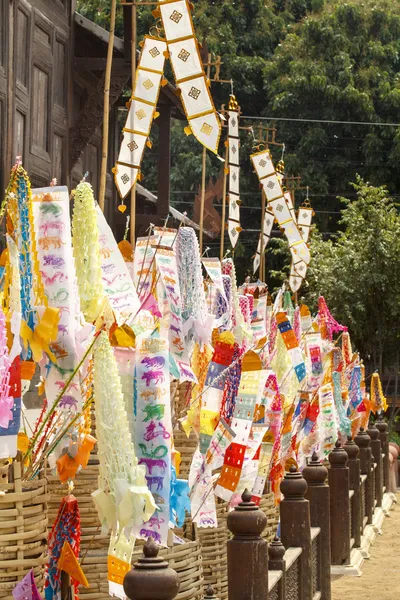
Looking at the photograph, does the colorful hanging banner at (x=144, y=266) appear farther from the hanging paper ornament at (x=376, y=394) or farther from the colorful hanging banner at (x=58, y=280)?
the hanging paper ornament at (x=376, y=394)

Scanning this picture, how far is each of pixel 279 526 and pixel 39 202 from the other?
10.8 feet

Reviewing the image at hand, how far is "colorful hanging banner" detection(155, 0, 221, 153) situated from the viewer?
6.58 meters

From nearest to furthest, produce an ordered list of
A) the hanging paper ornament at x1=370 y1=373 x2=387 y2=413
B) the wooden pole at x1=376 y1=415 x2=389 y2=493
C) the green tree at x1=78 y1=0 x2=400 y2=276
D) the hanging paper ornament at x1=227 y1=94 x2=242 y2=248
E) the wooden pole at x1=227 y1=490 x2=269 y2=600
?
the wooden pole at x1=227 y1=490 x2=269 y2=600 → the hanging paper ornament at x1=227 y1=94 x2=242 y2=248 → the hanging paper ornament at x1=370 y1=373 x2=387 y2=413 → the wooden pole at x1=376 y1=415 x2=389 y2=493 → the green tree at x1=78 y1=0 x2=400 y2=276

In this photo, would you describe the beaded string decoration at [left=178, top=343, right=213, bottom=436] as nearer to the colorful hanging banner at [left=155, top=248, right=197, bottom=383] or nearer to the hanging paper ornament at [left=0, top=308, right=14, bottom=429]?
the colorful hanging banner at [left=155, top=248, right=197, bottom=383]

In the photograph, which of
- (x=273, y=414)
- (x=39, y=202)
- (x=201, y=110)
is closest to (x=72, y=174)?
(x=201, y=110)

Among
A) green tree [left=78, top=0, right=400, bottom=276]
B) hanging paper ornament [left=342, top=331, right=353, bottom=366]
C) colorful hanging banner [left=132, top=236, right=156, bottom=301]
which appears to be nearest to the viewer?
colorful hanging banner [left=132, top=236, right=156, bottom=301]

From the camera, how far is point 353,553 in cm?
983

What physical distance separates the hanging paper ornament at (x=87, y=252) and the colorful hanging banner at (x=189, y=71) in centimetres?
269

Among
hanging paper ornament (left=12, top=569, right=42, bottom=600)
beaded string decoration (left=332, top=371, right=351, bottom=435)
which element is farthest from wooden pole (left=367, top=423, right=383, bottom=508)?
hanging paper ornament (left=12, top=569, right=42, bottom=600)

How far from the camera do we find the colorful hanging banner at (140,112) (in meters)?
6.65

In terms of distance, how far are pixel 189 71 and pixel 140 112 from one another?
1.24 ft

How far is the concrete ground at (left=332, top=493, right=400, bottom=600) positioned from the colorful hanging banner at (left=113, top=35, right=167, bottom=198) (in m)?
3.31

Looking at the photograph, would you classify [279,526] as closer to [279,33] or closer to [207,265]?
[207,265]

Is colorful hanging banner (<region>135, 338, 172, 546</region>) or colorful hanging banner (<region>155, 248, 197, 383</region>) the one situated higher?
colorful hanging banner (<region>155, 248, 197, 383</region>)
